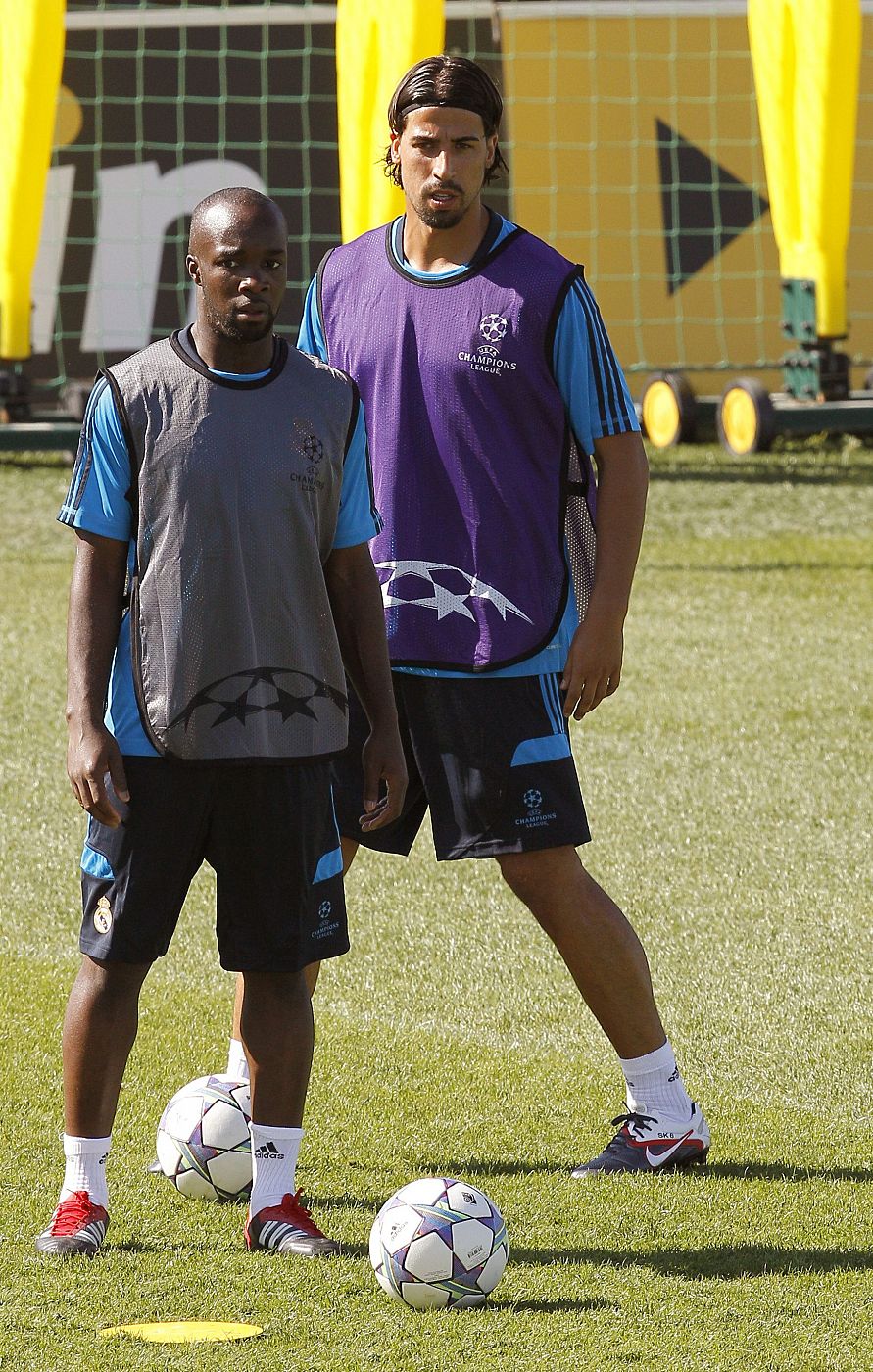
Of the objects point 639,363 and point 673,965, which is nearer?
point 673,965

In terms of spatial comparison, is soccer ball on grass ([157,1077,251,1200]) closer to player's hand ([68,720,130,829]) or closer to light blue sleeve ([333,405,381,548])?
player's hand ([68,720,130,829])

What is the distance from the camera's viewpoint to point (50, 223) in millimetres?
15281


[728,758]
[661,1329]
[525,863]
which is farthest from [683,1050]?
[728,758]

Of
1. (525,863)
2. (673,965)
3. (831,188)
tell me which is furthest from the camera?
(831,188)

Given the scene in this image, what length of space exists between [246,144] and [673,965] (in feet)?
38.9

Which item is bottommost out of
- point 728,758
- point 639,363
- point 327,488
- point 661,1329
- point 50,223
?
point 661,1329

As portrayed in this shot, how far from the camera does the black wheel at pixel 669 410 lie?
14.0 m

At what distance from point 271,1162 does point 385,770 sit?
69cm

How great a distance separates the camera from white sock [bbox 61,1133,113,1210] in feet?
10.5

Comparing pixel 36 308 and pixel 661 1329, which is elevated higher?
pixel 36 308

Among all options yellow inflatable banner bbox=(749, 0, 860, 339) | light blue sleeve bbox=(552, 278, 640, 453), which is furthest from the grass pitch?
yellow inflatable banner bbox=(749, 0, 860, 339)

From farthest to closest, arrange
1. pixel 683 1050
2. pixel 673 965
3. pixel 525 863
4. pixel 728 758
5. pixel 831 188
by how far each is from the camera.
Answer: pixel 831 188, pixel 728 758, pixel 673 965, pixel 683 1050, pixel 525 863

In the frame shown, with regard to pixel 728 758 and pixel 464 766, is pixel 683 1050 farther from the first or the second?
pixel 728 758

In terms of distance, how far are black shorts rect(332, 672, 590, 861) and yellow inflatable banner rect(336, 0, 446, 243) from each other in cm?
743
